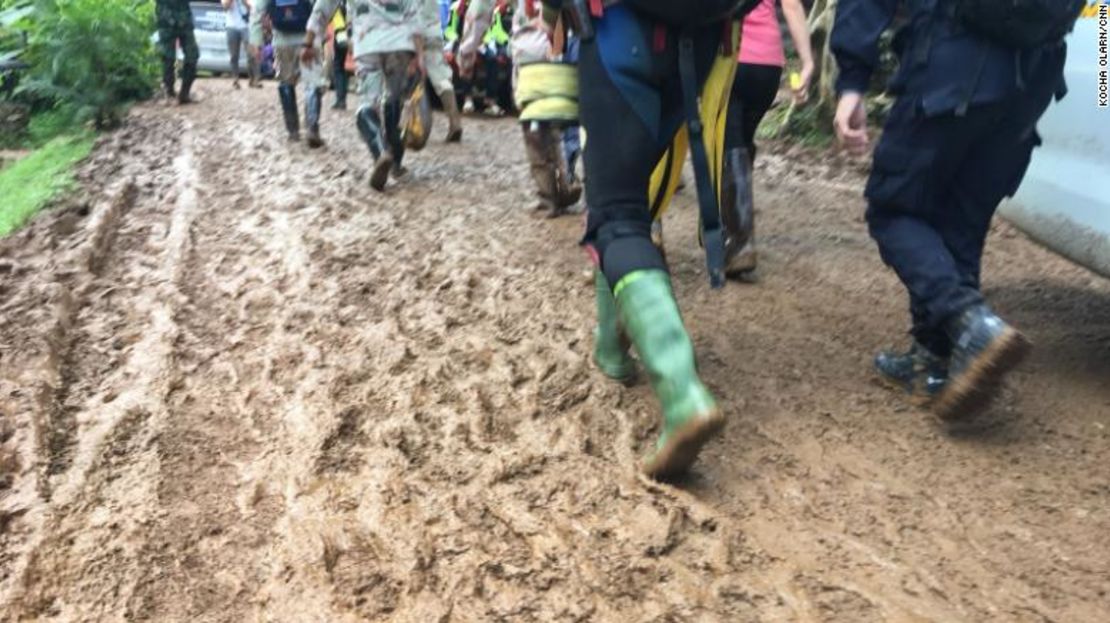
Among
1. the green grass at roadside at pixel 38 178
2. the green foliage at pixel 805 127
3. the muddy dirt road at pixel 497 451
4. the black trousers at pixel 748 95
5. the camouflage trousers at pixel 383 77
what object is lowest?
the green grass at roadside at pixel 38 178

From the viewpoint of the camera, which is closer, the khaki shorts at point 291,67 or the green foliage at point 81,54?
the khaki shorts at point 291,67

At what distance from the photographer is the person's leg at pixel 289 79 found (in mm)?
8891

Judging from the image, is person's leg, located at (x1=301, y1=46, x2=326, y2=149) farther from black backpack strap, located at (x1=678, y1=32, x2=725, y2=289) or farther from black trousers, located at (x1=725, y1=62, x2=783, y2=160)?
black backpack strap, located at (x1=678, y1=32, x2=725, y2=289)

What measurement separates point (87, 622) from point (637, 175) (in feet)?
5.75

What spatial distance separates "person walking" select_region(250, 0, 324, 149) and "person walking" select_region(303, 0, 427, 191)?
4.27ft

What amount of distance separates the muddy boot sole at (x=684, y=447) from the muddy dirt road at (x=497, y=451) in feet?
0.19

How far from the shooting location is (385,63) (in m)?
6.97

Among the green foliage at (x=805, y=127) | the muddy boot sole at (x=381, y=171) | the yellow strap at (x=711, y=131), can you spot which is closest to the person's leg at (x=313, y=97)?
the muddy boot sole at (x=381, y=171)

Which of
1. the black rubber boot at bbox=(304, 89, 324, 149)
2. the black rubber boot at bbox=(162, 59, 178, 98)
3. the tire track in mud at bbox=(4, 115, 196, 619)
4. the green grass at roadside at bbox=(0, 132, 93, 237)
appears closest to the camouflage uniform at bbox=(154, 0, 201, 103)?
the black rubber boot at bbox=(162, 59, 178, 98)

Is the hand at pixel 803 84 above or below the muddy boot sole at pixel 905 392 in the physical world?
above

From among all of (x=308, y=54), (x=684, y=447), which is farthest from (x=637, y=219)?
(x=308, y=54)

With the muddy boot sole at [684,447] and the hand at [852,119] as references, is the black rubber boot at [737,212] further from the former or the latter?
Answer: the muddy boot sole at [684,447]

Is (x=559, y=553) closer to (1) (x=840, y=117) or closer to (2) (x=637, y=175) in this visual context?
(2) (x=637, y=175)

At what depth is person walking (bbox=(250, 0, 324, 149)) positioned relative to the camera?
8500mm
